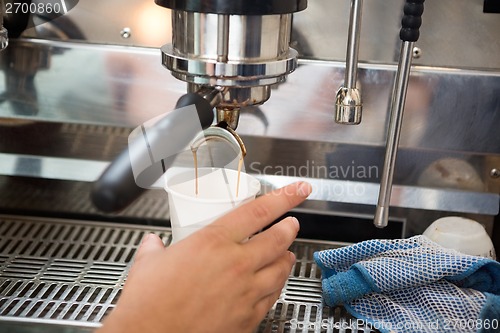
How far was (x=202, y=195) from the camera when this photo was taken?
26.6 inches

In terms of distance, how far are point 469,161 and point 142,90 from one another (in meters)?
0.39

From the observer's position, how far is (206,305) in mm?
510

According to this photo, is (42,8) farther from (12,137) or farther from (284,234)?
(284,234)

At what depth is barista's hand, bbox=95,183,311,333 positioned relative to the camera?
1.62ft

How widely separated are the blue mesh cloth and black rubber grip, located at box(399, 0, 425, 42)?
21 cm

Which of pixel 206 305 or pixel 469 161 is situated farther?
pixel 469 161

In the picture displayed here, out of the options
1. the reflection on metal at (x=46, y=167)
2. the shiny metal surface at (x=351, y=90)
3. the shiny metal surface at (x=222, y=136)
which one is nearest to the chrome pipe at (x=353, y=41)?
the shiny metal surface at (x=351, y=90)

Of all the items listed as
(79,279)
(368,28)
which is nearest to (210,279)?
(79,279)

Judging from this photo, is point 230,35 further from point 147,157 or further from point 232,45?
point 147,157

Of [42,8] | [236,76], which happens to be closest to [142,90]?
[42,8]

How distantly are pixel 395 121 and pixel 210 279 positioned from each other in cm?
26

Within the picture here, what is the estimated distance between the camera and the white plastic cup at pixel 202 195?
614mm

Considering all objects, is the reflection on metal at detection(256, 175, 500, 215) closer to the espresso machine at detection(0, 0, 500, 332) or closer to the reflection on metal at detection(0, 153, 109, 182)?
Result: the espresso machine at detection(0, 0, 500, 332)

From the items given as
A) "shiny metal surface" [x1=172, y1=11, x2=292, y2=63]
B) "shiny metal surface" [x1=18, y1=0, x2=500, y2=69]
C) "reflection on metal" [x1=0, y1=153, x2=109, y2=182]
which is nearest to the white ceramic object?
"shiny metal surface" [x1=18, y1=0, x2=500, y2=69]
